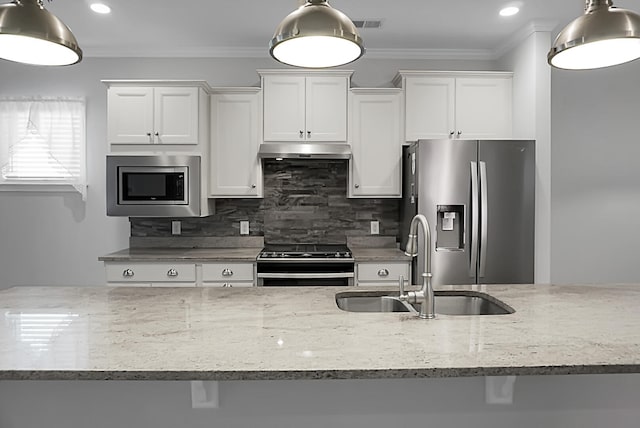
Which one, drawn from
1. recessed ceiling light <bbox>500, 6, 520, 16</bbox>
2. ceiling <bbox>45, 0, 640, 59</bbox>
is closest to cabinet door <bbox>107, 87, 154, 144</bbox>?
ceiling <bbox>45, 0, 640, 59</bbox>

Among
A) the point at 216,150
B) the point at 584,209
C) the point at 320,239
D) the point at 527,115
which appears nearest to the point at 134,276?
the point at 216,150

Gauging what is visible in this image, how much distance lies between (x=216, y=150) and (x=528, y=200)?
251cm

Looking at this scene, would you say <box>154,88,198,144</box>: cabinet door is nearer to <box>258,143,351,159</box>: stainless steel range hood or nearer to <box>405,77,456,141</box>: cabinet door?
<box>258,143,351,159</box>: stainless steel range hood

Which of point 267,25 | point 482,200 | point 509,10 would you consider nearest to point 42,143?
point 267,25

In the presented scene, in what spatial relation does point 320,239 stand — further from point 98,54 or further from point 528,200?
point 98,54

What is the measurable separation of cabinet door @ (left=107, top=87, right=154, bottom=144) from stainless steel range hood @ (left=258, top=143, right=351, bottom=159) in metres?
0.94

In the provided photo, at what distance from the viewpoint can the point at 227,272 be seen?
137 inches

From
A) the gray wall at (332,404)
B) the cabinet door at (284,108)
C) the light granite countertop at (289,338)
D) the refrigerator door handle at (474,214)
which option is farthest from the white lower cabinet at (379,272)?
the gray wall at (332,404)

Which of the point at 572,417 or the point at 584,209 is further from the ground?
the point at 584,209

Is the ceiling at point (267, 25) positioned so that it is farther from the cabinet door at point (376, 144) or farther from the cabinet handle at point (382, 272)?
the cabinet handle at point (382, 272)

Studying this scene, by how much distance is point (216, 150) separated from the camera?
12.6 feet

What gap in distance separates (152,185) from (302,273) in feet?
4.59

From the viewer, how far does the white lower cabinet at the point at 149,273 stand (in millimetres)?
3473

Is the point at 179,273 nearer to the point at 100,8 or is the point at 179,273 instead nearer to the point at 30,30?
the point at 100,8
